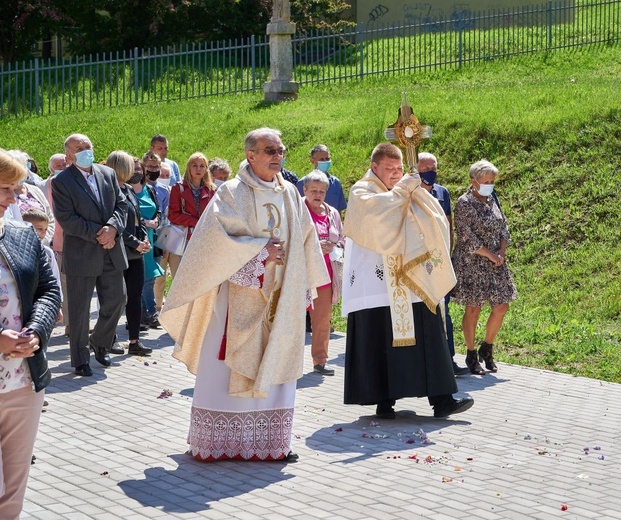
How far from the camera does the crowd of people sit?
5.62 meters

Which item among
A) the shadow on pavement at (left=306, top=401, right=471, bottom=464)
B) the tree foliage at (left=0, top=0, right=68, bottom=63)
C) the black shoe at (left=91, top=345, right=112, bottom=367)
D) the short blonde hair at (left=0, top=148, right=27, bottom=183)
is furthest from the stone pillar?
the short blonde hair at (left=0, top=148, right=27, bottom=183)

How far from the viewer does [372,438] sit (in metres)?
8.23

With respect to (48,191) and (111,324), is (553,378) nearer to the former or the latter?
(111,324)

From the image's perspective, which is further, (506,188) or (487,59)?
(487,59)

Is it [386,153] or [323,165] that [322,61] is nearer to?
[323,165]

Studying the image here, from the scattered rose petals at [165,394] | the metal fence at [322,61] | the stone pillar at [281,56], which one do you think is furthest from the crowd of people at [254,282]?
the metal fence at [322,61]

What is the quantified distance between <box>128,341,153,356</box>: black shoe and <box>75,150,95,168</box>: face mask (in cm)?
203

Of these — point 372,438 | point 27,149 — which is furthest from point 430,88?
point 372,438

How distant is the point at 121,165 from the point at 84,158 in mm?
931

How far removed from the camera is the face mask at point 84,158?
1027cm

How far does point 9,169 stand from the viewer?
212 inches

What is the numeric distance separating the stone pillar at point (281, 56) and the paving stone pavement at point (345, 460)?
1348 centimetres

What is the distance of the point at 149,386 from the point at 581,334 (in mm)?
4538

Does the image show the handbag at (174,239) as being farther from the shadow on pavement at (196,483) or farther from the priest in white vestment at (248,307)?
the shadow on pavement at (196,483)
